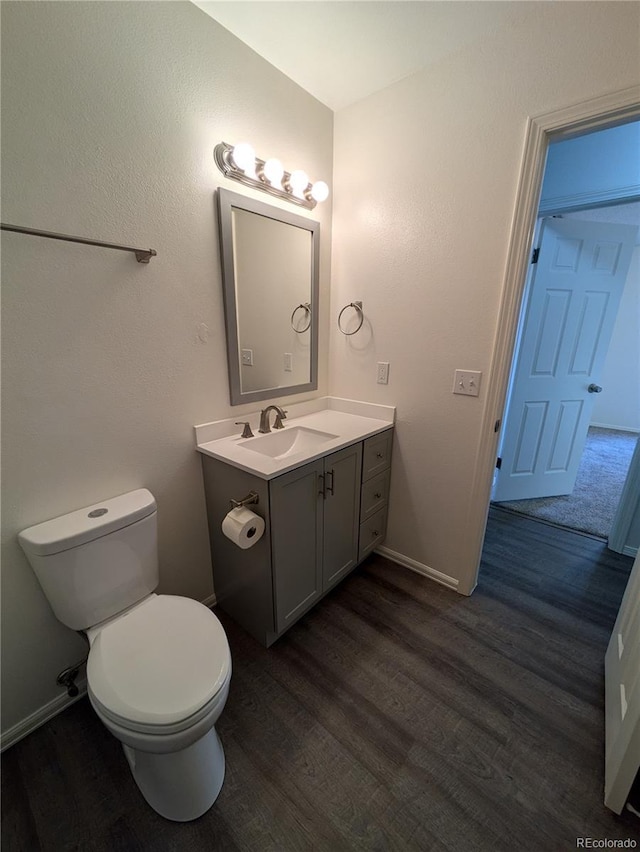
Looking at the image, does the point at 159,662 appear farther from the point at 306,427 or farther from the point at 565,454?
the point at 565,454

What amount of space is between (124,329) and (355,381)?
1.24 meters

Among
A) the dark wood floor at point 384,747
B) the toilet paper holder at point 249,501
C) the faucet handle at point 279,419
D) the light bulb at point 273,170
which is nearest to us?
the dark wood floor at point 384,747

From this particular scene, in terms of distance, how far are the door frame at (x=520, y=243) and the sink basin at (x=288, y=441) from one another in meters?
0.76

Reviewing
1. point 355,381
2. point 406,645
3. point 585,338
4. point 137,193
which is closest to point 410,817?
point 406,645

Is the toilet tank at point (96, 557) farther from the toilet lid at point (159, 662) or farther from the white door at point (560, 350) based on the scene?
the white door at point (560, 350)

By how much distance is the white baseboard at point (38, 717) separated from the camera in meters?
1.18

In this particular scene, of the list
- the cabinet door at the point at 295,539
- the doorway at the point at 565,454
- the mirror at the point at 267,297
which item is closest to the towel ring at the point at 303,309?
the mirror at the point at 267,297

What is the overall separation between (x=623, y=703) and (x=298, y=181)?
7.84ft

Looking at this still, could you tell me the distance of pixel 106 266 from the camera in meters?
1.15

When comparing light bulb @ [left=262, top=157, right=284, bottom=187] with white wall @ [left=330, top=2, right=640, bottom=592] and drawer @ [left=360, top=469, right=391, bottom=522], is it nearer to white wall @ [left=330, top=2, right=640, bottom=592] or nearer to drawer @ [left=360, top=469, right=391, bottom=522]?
white wall @ [left=330, top=2, right=640, bottom=592]

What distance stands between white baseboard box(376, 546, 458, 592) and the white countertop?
84 centimetres

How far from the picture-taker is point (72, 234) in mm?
1077

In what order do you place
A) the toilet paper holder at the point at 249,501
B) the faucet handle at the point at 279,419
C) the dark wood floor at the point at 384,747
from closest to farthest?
1. the dark wood floor at the point at 384,747
2. the toilet paper holder at the point at 249,501
3. the faucet handle at the point at 279,419

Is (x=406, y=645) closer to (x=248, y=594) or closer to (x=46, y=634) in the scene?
(x=248, y=594)
